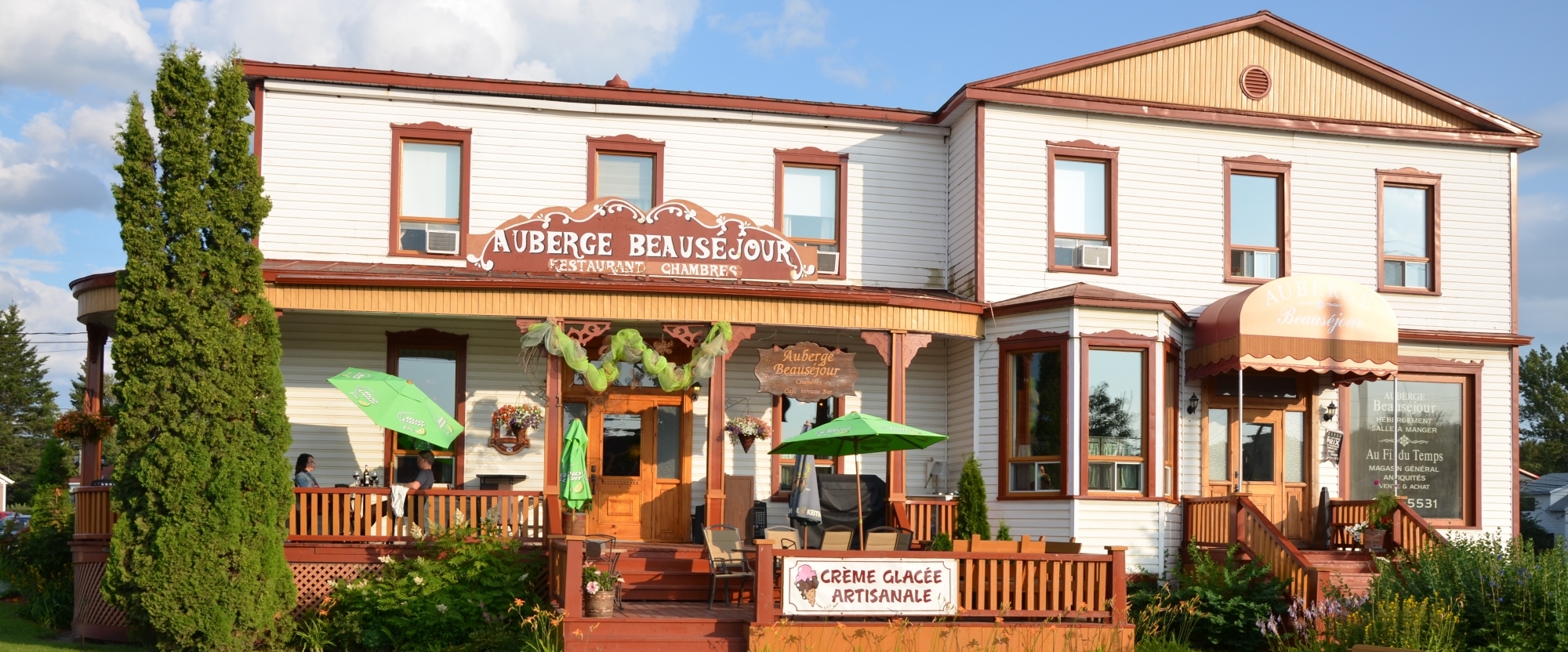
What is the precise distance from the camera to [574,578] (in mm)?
13383

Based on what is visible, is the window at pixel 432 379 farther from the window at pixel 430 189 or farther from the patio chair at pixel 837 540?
the patio chair at pixel 837 540

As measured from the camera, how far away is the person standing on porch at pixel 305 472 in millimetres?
16469

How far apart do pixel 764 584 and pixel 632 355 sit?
192 inches

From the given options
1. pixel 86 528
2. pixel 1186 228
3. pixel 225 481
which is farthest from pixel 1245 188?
pixel 86 528

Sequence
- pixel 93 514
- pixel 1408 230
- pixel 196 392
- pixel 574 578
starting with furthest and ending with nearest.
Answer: pixel 1408 230 → pixel 93 514 → pixel 196 392 → pixel 574 578

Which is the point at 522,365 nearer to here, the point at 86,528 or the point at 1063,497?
the point at 86,528

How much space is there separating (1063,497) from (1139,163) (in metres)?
5.23

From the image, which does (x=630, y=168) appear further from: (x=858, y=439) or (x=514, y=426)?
(x=858, y=439)

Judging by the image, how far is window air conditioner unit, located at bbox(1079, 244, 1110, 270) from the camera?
19500 millimetres

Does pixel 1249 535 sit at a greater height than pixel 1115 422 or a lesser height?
lesser

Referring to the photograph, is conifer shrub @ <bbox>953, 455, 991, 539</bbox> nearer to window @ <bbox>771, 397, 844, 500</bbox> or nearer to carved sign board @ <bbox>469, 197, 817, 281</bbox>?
window @ <bbox>771, 397, 844, 500</bbox>

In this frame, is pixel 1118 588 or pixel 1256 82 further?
pixel 1256 82

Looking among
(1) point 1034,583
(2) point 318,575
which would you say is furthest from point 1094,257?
(2) point 318,575

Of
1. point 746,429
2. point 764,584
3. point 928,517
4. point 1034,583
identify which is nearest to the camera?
point 764,584
